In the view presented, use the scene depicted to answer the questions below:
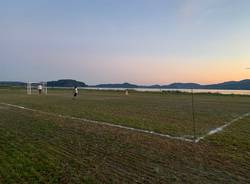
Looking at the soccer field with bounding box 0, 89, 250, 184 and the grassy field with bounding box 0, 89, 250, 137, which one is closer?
the soccer field with bounding box 0, 89, 250, 184

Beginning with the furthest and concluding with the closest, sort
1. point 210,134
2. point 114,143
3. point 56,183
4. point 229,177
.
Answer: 1. point 210,134
2. point 114,143
3. point 229,177
4. point 56,183

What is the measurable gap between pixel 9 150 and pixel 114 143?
3.07 meters

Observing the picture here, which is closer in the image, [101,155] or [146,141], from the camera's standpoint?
[101,155]

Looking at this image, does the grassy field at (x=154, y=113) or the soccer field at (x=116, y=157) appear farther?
the grassy field at (x=154, y=113)

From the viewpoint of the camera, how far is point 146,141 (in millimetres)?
9555

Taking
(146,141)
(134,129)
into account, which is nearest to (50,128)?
(134,129)

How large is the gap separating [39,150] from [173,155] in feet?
12.1

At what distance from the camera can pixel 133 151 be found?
8.14m

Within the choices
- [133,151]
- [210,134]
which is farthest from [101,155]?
[210,134]

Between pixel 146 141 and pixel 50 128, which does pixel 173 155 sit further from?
pixel 50 128

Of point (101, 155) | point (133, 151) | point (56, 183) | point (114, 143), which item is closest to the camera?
point (56, 183)

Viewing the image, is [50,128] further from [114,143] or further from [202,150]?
[202,150]

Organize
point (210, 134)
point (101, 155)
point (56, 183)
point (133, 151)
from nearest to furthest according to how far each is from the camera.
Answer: point (56, 183) < point (101, 155) < point (133, 151) < point (210, 134)

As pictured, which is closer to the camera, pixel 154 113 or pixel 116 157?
pixel 116 157
